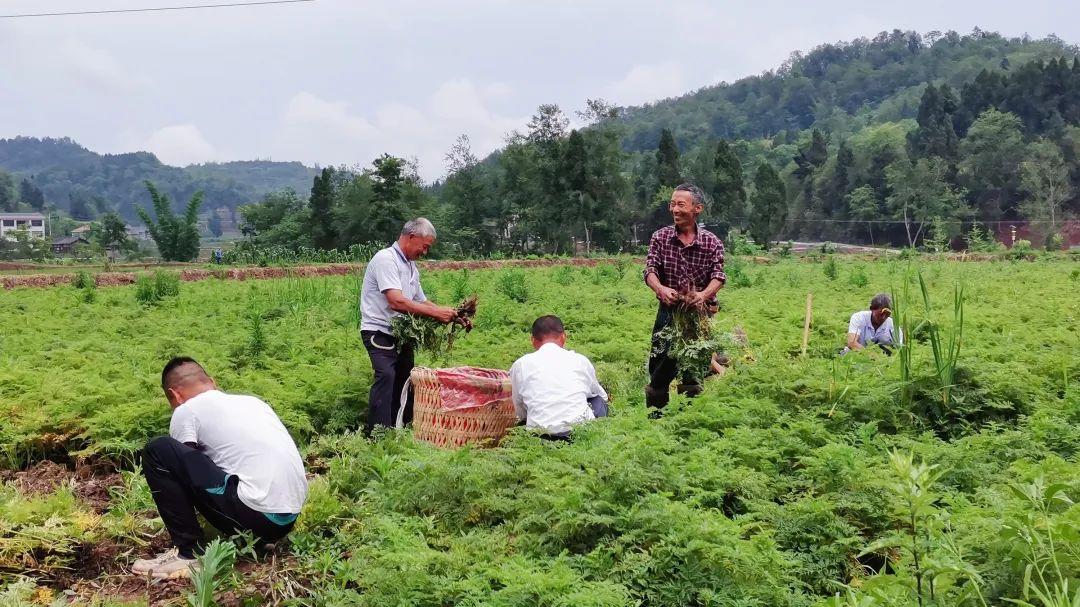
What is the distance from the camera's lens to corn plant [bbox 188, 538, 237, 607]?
12.3ft

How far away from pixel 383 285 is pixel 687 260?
2.20 metres

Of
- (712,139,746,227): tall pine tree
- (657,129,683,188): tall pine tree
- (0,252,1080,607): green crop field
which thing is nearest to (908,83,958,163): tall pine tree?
(712,139,746,227): tall pine tree

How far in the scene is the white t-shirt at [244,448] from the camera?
4371mm

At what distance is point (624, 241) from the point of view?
52438 mm

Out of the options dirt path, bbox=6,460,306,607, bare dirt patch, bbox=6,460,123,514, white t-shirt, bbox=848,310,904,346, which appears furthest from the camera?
white t-shirt, bbox=848,310,904,346

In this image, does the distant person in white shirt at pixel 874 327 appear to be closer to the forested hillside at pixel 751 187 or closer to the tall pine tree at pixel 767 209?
the forested hillside at pixel 751 187

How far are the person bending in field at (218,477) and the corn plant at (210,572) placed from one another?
22 centimetres

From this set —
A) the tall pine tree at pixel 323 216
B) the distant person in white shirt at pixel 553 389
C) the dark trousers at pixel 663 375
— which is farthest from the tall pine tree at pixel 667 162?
the distant person in white shirt at pixel 553 389

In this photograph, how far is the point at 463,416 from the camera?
5.98 meters

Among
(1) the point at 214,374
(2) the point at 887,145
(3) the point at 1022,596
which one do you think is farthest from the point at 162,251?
(2) the point at 887,145

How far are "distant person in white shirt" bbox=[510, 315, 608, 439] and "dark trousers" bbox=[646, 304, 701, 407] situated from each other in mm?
674

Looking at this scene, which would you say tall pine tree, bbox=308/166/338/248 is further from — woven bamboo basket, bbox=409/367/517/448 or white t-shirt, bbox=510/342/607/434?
white t-shirt, bbox=510/342/607/434

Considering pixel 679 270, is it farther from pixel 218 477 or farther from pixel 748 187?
pixel 748 187

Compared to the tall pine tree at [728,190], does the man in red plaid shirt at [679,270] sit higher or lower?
lower
